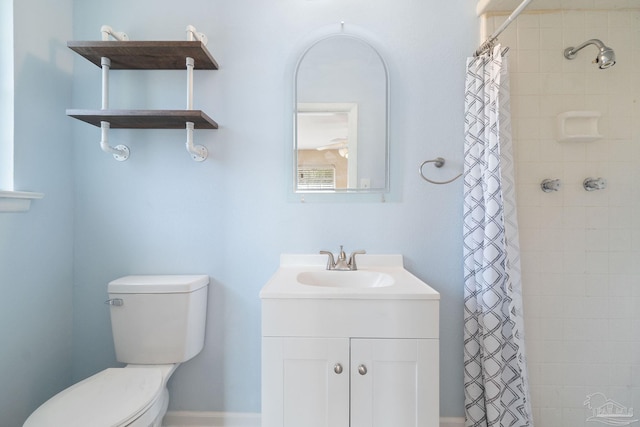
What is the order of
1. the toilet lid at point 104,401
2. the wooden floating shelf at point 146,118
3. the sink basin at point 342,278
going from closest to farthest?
1. the toilet lid at point 104,401
2. the wooden floating shelf at point 146,118
3. the sink basin at point 342,278

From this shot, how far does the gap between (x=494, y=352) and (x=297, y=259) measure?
985mm

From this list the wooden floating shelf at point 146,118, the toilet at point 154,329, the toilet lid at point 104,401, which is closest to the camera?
the toilet lid at point 104,401

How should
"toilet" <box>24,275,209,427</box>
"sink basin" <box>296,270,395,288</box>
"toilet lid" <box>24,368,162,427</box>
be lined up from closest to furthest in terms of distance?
"toilet lid" <box>24,368,162,427</box>
"toilet" <box>24,275,209,427</box>
"sink basin" <box>296,270,395,288</box>

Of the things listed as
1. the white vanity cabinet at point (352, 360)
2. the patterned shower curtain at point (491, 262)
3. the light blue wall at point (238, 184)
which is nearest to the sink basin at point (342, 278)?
the light blue wall at point (238, 184)

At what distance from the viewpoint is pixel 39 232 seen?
1274 millimetres

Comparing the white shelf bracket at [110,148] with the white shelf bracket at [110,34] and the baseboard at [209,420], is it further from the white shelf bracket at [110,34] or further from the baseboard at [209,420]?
the baseboard at [209,420]

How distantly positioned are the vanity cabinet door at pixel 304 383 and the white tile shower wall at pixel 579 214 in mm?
1032

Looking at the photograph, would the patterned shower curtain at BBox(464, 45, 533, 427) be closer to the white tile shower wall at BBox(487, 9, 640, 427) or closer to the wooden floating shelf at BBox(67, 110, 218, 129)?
the white tile shower wall at BBox(487, 9, 640, 427)

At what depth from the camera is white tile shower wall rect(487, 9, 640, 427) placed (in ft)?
4.43

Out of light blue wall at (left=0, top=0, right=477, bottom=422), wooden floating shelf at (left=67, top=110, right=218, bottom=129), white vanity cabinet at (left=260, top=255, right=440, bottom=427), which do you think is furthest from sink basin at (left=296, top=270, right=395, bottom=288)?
wooden floating shelf at (left=67, top=110, right=218, bottom=129)

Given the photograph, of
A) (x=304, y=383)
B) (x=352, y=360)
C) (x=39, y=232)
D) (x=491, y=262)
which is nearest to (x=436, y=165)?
(x=491, y=262)

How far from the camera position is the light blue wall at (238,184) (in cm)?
141

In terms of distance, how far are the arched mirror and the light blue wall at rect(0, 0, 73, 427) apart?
1167mm

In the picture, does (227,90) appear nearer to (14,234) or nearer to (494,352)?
(14,234)
